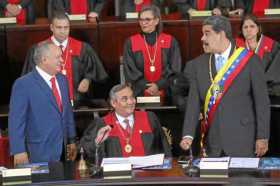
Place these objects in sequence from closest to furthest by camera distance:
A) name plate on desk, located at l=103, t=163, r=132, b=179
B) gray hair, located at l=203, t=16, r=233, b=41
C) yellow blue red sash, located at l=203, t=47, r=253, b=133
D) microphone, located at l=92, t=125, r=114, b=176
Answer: name plate on desk, located at l=103, t=163, r=132, b=179
microphone, located at l=92, t=125, r=114, b=176
gray hair, located at l=203, t=16, r=233, b=41
yellow blue red sash, located at l=203, t=47, r=253, b=133

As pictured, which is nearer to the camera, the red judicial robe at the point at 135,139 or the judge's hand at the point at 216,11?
the red judicial robe at the point at 135,139

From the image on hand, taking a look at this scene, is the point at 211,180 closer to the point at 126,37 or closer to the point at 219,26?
the point at 219,26

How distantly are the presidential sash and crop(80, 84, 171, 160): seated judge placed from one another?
447 millimetres

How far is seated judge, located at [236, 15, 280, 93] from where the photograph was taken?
7352 mm

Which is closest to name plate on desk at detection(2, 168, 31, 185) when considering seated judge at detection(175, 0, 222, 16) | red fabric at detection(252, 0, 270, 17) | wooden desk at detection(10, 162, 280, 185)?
wooden desk at detection(10, 162, 280, 185)

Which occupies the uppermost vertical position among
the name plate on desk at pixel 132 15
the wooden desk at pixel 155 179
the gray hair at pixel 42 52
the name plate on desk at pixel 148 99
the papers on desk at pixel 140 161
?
the name plate on desk at pixel 132 15

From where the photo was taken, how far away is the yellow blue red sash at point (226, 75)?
5.61m

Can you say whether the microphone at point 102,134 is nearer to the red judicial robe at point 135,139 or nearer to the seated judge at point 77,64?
the red judicial robe at point 135,139

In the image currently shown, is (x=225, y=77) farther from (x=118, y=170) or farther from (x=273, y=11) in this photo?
(x=273, y=11)

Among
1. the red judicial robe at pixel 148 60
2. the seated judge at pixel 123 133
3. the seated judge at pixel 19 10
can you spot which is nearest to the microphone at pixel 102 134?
the seated judge at pixel 123 133

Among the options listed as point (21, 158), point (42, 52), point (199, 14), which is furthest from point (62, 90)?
point (199, 14)

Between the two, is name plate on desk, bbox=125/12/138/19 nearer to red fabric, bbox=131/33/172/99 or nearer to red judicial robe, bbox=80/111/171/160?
red fabric, bbox=131/33/172/99

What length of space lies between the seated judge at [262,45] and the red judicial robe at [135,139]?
1852 mm

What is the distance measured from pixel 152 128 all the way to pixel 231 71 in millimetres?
690
